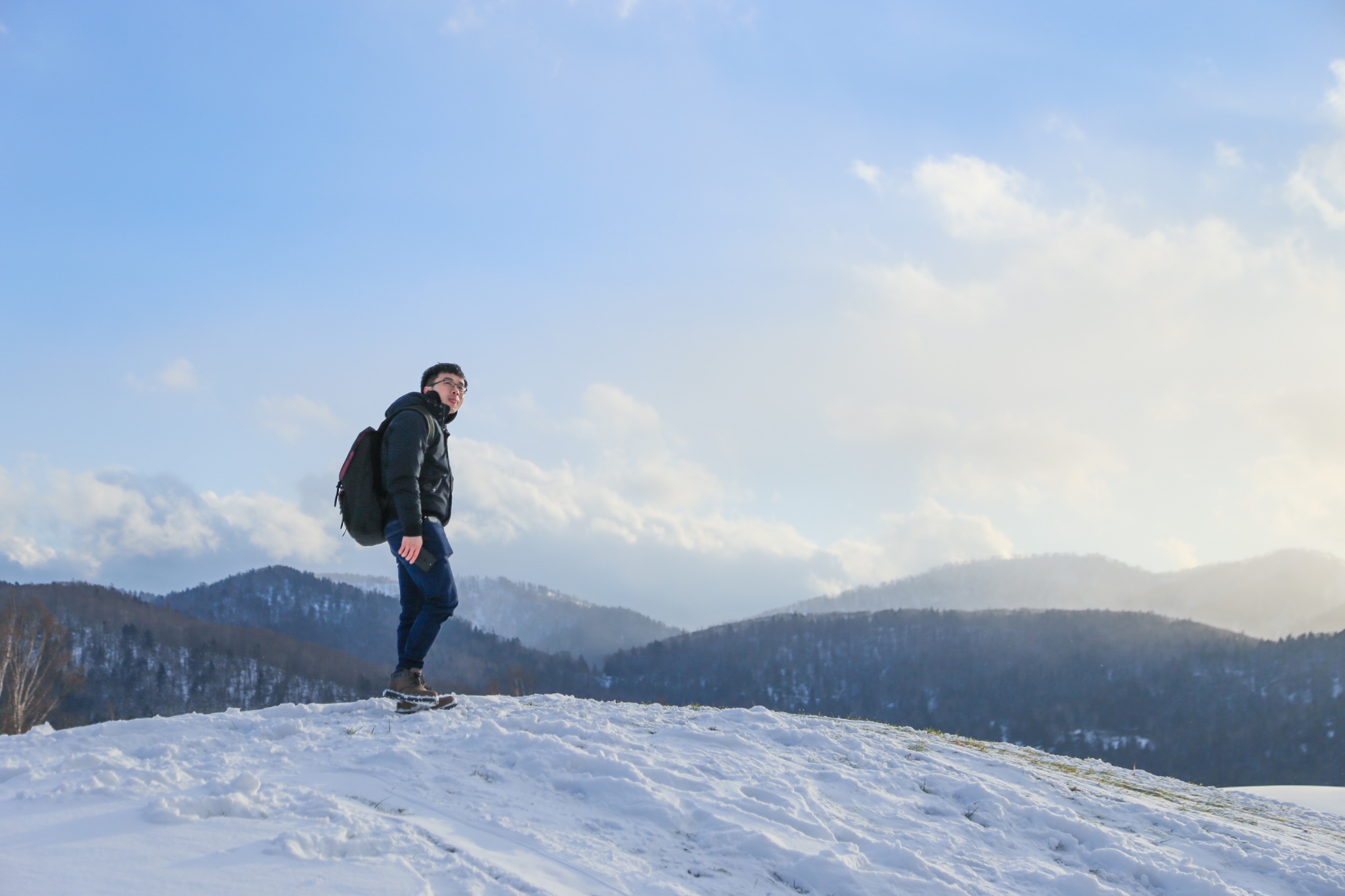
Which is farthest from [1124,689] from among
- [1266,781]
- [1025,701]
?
[1266,781]

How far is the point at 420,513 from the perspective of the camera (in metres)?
6.94

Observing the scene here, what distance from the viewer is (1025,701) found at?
164 meters

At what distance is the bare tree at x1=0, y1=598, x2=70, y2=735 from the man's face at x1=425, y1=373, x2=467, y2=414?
28.8m

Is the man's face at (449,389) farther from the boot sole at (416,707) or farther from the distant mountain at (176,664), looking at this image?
the distant mountain at (176,664)

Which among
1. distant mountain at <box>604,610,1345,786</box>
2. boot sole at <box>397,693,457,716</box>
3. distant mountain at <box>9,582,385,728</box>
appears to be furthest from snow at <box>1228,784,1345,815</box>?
distant mountain at <box>9,582,385,728</box>

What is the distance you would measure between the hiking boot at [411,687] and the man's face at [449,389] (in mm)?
2540

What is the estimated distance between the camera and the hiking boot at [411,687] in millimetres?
7449

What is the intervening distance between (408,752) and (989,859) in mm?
4058

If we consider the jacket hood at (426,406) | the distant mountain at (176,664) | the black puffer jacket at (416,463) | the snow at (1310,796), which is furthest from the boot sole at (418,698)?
the distant mountain at (176,664)

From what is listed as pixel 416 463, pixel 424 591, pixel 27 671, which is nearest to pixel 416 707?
pixel 424 591

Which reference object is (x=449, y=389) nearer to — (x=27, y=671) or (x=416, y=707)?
(x=416, y=707)

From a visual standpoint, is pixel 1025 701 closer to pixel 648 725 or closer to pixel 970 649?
pixel 970 649

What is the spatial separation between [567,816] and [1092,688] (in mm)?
184436

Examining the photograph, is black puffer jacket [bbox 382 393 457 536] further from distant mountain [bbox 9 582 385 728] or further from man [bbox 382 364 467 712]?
distant mountain [bbox 9 582 385 728]
